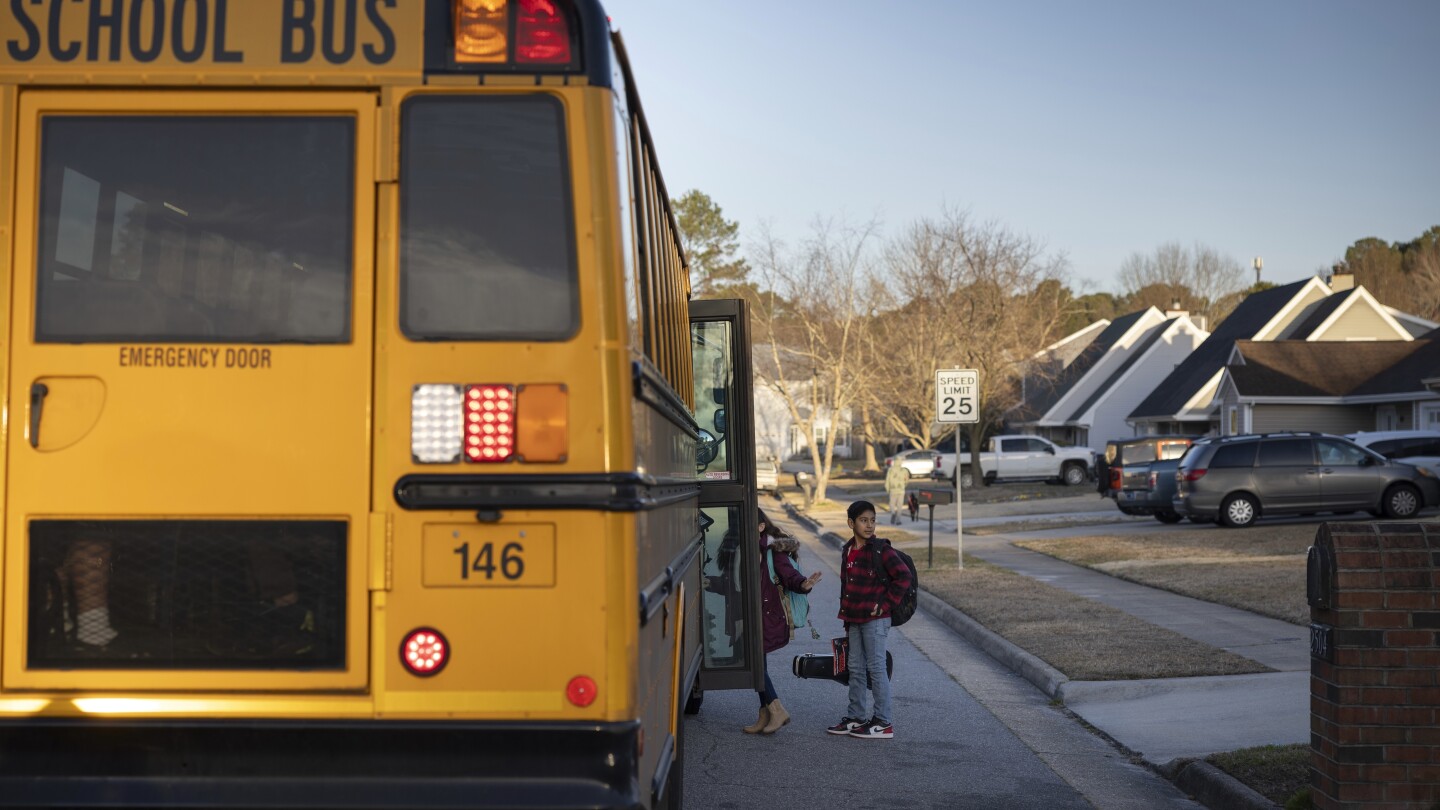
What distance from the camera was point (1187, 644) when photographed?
1200 centimetres

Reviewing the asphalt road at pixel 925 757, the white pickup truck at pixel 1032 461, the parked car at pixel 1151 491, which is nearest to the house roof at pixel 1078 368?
the white pickup truck at pixel 1032 461

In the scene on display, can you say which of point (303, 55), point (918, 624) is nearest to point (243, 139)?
point (303, 55)

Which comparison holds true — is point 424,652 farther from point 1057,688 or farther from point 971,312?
point 971,312

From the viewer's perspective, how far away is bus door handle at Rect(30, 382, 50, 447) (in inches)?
160

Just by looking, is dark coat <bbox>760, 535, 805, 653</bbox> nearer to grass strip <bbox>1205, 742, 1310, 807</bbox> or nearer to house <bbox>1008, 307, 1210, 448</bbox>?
grass strip <bbox>1205, 742, 1310, 807</bbox>

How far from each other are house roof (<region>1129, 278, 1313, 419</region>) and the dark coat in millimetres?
43987

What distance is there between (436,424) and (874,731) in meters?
5.57

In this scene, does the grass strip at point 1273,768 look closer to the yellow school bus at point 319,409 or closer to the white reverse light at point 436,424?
the yellow school bus at point 319,409

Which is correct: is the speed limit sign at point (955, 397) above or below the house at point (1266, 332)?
below

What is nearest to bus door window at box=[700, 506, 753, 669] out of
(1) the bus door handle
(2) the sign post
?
(1) the bus door handle

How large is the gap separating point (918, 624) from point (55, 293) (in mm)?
12112

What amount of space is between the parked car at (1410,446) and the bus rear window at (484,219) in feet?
89.3

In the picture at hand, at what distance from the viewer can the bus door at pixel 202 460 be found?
4023mm

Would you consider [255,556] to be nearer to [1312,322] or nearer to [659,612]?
[659,612]
